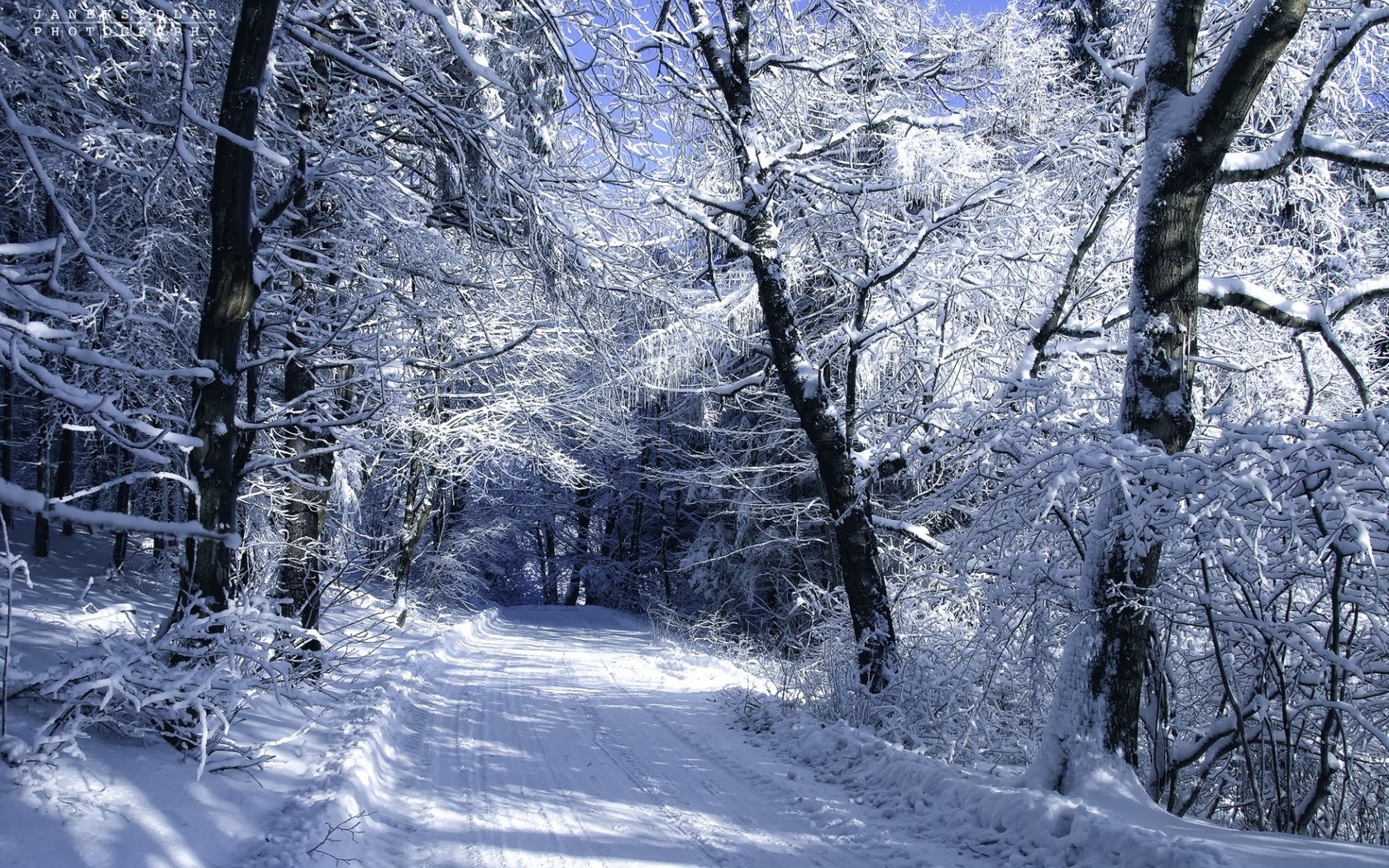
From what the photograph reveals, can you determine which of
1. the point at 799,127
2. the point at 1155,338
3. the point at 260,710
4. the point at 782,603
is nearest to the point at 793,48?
the point at 799,127

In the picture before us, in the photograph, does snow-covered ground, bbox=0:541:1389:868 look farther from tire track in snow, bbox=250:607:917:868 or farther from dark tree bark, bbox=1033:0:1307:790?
dark tree bark, bbox=1033:0:1307:790

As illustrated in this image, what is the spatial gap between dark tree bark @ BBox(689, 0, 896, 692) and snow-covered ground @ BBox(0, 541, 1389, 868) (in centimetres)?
131

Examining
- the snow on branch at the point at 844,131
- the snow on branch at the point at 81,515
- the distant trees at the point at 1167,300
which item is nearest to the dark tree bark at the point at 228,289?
the snow on branch at the point at 81,515

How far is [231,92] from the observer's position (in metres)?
4.13

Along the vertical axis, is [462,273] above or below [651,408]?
below

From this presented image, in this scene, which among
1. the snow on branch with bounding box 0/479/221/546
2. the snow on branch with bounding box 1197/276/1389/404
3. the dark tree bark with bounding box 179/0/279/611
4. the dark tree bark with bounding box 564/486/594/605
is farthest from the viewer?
the dark tree bark with bounding box 564/486/594/605

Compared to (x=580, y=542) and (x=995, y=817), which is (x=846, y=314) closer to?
(x=995, y=817)

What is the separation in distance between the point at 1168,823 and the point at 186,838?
4.62 meters

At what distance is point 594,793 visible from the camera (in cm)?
496

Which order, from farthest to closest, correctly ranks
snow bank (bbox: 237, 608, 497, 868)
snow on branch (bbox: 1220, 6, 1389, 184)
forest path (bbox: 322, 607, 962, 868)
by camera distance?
snow on branch (bbox: 1220, 6, 1389, 184)
forest path (bbox: 322, 607, 962, 868)
snow bank (bbox: 237, 608, 497, 868)

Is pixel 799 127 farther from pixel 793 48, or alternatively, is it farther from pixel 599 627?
pixel 599 627

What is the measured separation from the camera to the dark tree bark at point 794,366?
689cm

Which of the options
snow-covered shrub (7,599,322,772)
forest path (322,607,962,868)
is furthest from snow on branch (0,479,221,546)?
forest path (322,607,962,868)

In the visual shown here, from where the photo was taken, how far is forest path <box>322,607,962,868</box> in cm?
390
